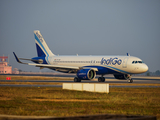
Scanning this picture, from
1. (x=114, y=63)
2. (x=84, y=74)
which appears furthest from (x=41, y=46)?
(x=114, y=63)

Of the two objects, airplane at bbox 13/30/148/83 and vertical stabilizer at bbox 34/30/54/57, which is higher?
vertical stabilizer at bbox 34/30/54/57

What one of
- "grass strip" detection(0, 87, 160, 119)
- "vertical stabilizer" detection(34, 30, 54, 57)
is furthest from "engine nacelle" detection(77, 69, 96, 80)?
"grass strip" detection(0, 87, 160, 119)

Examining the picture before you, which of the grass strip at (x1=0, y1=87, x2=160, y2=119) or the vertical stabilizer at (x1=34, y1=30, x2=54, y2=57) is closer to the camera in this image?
the grass strip at (x1=0, y1=87, x2=160, y2=119)

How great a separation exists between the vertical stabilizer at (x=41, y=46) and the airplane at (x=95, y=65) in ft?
4.93

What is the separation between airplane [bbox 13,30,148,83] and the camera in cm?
5056

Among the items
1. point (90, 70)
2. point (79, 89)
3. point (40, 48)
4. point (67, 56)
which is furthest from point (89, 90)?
point (40, 48)

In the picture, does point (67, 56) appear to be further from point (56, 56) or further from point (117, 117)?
point (117, 117)

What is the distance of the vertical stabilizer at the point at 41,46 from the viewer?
61.8 meters

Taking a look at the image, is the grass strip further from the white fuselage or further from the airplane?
the white fuselage

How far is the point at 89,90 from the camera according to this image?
3197 cm

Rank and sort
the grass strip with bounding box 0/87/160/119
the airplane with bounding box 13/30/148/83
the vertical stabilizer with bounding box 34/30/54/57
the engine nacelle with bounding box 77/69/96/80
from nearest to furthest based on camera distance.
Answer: the grass strip with bounding box 0/87/160/119 → the engine nacelle with bounding box 77/69/96/80 → the airplane with bounding box 13/30/148/83 → the vertical stabilizer with bounding box 34/30/54/57

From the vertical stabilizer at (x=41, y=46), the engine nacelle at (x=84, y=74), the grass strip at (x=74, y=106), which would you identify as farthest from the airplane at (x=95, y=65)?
the grass strip at (x=74, y=106)

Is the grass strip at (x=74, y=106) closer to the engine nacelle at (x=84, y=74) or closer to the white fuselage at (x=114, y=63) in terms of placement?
the engine nacelle at (x=84, y=74)

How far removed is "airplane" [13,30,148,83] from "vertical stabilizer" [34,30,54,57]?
4.93 ft
